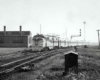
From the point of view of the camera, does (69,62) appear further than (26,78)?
Yes

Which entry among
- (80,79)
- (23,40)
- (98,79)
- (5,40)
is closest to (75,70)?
(80,79)

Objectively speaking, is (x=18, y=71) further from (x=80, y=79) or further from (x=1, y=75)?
(x=80, y=79)

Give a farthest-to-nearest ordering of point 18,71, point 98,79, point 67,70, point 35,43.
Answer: point 35,43 < point 18,71 < point 67,70 < point 98,79

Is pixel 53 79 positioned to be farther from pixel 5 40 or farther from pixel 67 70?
pixel 5 40

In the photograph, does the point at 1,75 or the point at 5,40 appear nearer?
the point at 1,75

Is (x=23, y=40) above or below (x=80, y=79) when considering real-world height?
above

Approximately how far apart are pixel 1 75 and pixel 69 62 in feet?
12.9

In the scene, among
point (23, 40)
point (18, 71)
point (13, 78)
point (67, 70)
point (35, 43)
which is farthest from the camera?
point (23, 40)

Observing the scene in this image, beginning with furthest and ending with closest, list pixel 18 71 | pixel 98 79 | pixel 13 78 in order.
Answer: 1. pixel 18 71
2. pixel 13 78
3. pixel 98 79

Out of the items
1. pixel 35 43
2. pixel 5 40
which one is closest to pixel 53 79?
pixel 35 43

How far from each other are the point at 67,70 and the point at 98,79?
1722mm

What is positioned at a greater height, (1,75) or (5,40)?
(5,40)

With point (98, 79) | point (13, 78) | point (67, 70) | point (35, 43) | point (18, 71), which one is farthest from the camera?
point (35, 43)

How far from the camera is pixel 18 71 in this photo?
8258 millimetres
